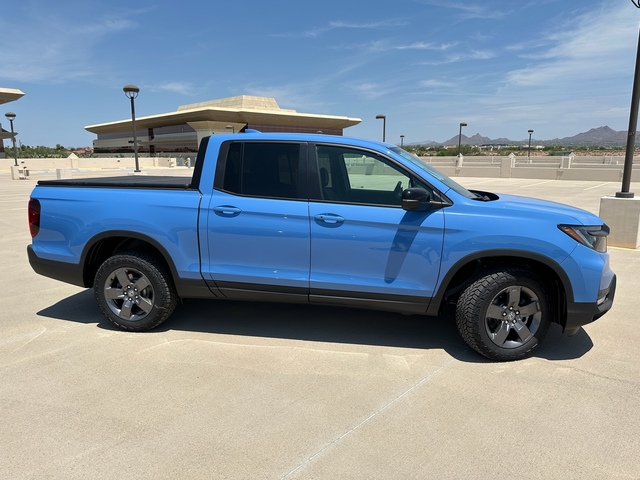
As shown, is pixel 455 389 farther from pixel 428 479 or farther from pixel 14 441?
pixel 14 441

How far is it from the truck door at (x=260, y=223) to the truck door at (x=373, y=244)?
0.14m

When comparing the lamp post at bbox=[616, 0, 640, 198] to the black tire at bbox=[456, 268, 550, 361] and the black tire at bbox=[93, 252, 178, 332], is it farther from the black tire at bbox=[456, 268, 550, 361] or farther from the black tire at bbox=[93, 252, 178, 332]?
the black tire at bbox=[93, 252, 178, 332]

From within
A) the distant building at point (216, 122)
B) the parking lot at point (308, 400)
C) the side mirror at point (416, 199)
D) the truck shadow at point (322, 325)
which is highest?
the distant building at point (216, 122)

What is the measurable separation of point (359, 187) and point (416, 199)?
91cm

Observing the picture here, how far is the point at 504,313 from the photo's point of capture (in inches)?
145

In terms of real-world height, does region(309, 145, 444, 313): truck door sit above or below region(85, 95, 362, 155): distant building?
below

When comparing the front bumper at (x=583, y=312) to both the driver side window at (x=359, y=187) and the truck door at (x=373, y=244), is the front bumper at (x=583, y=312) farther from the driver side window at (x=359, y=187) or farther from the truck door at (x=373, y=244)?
the driver side window at (x=359, y=187)

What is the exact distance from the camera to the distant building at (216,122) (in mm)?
65500

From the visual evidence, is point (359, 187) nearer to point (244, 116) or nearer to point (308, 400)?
point (308, 400)

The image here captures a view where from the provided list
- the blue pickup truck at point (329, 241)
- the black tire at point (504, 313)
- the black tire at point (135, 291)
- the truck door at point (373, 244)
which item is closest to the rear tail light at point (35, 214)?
the blue pickup truck at point (329, 241)

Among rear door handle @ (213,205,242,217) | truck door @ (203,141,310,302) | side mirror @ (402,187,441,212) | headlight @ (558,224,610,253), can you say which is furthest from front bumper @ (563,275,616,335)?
rear door handle @ (213,205,242,217)

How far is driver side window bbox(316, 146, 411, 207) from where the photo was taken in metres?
3.83

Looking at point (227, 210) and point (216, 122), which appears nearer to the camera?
point (227, 210)

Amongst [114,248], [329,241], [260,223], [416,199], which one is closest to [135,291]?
[114,248]
